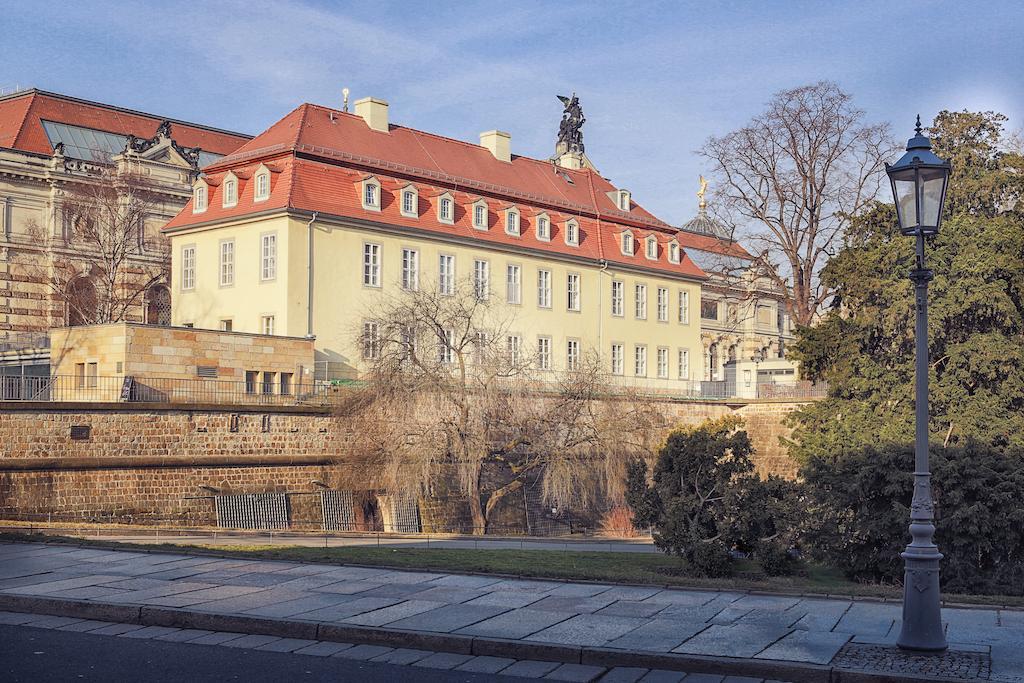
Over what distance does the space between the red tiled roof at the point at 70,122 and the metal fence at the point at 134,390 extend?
93.1ft

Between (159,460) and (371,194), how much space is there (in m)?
17.5

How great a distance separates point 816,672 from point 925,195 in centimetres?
450

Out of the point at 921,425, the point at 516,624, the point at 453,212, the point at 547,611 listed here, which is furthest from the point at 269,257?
the point at 921,425

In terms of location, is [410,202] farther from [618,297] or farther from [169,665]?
[169,665]

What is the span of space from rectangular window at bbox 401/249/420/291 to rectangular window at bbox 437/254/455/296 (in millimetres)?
1055

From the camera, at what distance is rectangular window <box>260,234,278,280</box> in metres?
43.5

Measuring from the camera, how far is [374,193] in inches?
1818

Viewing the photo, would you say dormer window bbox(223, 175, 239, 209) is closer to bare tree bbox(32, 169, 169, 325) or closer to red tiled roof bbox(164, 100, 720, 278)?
red tiled roof bbox(164, 100, 720, 278)

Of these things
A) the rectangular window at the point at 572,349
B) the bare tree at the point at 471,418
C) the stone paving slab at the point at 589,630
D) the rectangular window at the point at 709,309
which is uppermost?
the rectangular window at the point at 709,309

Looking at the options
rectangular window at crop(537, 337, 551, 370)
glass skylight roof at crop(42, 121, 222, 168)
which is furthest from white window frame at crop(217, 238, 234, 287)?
glass skylight roof at crop(42, 121, 222, 168)

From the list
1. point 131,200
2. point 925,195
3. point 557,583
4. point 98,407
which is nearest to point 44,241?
point 131,200

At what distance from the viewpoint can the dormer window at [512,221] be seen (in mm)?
52156

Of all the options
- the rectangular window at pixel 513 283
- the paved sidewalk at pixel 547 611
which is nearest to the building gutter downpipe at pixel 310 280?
the rectangular window at pixel 513 283

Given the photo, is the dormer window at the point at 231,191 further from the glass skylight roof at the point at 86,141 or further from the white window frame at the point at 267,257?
the glass skylight roof at the point at 86,141
